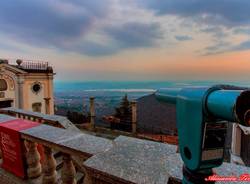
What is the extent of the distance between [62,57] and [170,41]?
39.8ft

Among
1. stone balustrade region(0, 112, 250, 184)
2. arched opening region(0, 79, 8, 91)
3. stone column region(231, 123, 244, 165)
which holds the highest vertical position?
arched opening region(0, 79, 8, 91)

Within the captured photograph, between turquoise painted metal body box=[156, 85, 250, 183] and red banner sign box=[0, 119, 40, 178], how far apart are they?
1.94m

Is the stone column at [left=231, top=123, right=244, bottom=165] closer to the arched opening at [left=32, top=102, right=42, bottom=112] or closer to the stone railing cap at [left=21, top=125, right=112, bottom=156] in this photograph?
the stone railing cap at [left=21, top=125, right=112, bottom=156]

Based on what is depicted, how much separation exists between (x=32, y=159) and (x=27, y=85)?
15193 millimetres

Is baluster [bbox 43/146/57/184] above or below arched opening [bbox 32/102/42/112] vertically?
above

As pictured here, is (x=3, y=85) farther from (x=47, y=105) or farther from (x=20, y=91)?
(x=47, y=105)

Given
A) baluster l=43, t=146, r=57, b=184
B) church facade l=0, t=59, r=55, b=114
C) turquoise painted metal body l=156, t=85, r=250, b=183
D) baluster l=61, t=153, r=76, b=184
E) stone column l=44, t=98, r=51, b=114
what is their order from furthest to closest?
stone column l=44, t=98, r=51, b=114, church facade l=0, t=59, r=55, b=114, baluster l=43, t=146, r=57, b=184, baluster l=61, t=153, r=76, b=184, turquoise painted metal body l=156, t=85, r=250, b=183

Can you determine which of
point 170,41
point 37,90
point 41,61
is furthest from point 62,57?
point 170,41

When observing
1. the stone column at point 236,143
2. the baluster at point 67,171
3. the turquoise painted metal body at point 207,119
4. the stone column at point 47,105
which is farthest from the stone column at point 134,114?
the turquoise painted metal body at point 207,119

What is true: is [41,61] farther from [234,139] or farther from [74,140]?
[74,140]

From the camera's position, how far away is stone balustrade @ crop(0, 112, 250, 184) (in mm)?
1094

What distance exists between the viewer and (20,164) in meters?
2.05

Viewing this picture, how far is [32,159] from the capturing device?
6.62 ft

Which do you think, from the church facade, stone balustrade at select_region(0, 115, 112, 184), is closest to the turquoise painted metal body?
stone balustrade at select_region(0, 115, 112, 184)
